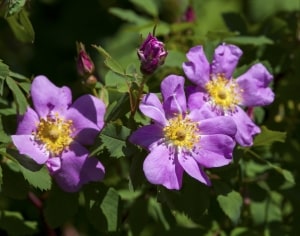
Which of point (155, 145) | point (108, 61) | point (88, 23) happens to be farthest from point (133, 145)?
point (88, 23)

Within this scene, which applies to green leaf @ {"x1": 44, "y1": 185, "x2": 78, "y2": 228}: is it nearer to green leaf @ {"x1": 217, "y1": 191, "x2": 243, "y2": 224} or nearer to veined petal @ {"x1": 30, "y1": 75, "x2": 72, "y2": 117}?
veined petal @ {"x1": 30, "y1": 75, "x2": 72, "y2": 117}

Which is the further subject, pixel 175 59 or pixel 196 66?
pixel 175 59

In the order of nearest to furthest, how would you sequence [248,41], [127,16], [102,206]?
[102,206] → [248,41] → [127,16]

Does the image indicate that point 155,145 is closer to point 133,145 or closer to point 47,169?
point 133,145

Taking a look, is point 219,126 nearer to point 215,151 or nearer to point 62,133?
point 215,151

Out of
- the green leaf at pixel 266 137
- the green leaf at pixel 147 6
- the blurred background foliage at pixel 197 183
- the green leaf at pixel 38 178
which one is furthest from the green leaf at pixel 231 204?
the green leaf at pixel 147 6

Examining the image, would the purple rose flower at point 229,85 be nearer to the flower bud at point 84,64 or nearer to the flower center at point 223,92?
the flower center at point 223,92

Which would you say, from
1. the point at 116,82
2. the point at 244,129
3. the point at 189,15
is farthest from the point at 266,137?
the point at 189,15

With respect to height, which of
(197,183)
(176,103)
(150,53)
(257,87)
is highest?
(150,53)
